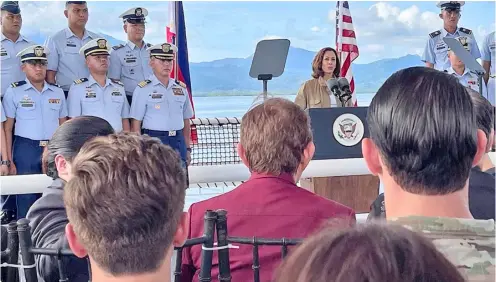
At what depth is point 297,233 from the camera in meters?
1.41

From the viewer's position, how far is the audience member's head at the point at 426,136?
0.95 metres

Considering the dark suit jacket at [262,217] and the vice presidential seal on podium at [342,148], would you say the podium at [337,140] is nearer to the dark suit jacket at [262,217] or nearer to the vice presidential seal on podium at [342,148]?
the vice presidential seal on podium at [342,148]

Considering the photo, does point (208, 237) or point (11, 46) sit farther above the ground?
point (11, 46)

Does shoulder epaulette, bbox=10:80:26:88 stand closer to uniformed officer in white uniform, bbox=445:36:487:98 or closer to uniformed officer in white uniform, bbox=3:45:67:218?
uniformed officer in white uniform, bbox=3:45:67:218

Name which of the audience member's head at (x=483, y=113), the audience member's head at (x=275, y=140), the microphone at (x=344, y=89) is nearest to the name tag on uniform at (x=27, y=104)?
the microphone at (x=344, y=89)

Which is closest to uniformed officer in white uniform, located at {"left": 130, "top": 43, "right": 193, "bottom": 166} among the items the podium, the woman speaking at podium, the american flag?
the woman speaking at podium

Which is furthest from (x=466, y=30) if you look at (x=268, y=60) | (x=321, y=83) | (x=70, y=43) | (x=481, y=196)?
(x=481, y=196)

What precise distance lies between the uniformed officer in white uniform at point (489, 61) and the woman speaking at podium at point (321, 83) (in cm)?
163

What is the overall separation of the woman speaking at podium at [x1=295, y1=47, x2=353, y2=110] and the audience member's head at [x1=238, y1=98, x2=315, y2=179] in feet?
10.2

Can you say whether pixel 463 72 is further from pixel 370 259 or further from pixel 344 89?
pixel 370 259

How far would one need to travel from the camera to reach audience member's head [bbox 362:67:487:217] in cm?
95

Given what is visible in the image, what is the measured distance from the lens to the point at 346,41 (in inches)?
241

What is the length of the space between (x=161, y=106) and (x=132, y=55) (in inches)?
19.4

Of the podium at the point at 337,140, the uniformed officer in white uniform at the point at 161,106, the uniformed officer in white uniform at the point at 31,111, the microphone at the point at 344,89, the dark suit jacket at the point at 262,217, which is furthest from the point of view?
the uniformed officer in white uniform at the point at 161,106
